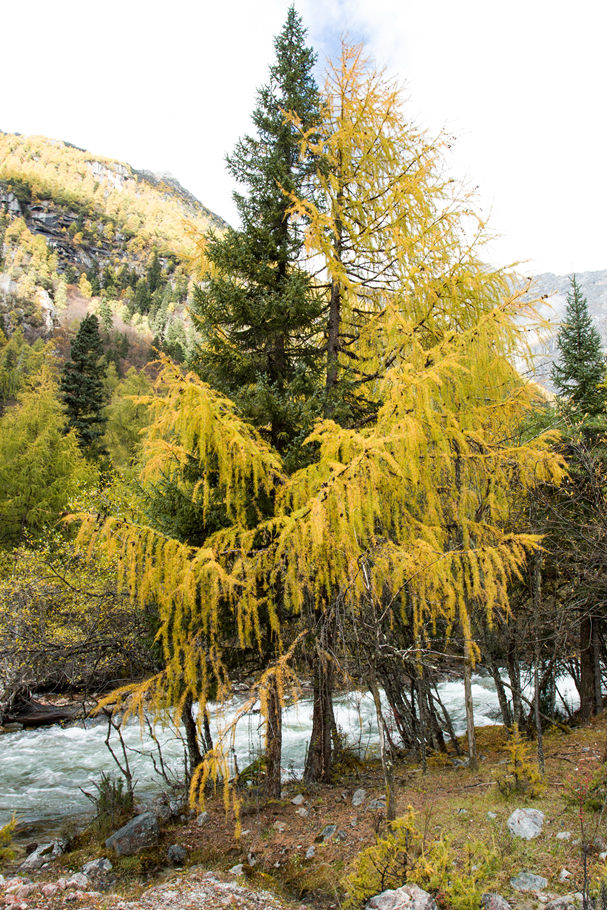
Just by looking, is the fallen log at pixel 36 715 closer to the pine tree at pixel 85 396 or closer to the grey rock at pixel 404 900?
the grey rock at pixel 404 900

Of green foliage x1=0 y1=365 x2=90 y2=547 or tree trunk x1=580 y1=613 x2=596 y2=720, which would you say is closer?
tree trunk x1=580 y1=613 x2=596 y2=720

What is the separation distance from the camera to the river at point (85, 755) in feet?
25.3

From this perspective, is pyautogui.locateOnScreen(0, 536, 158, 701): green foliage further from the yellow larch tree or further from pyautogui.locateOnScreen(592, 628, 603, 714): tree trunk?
pyautogui.locateOnScreen(592, 628, 603, 714): tree trunk

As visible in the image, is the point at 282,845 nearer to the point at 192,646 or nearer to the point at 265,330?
the point at 192,646

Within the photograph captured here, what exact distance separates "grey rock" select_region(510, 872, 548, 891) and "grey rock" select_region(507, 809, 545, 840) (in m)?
0.60

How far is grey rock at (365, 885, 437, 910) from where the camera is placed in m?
3.21

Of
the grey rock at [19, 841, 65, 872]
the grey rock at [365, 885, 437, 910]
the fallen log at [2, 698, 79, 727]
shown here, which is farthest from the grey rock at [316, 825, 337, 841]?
the fallen log at [2, 698, 79, 727]

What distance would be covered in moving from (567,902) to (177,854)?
3.93 metres

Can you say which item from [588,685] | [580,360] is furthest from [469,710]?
[580,360]

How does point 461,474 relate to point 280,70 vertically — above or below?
below

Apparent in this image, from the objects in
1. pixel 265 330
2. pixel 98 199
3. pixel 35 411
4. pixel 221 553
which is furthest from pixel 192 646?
pixel 98 199

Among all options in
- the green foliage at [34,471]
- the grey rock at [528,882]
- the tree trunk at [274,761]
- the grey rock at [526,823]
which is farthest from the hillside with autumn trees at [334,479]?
the green foliage at [34,471]

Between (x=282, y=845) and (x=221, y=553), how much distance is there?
120 inches

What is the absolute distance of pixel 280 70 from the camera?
759cm
